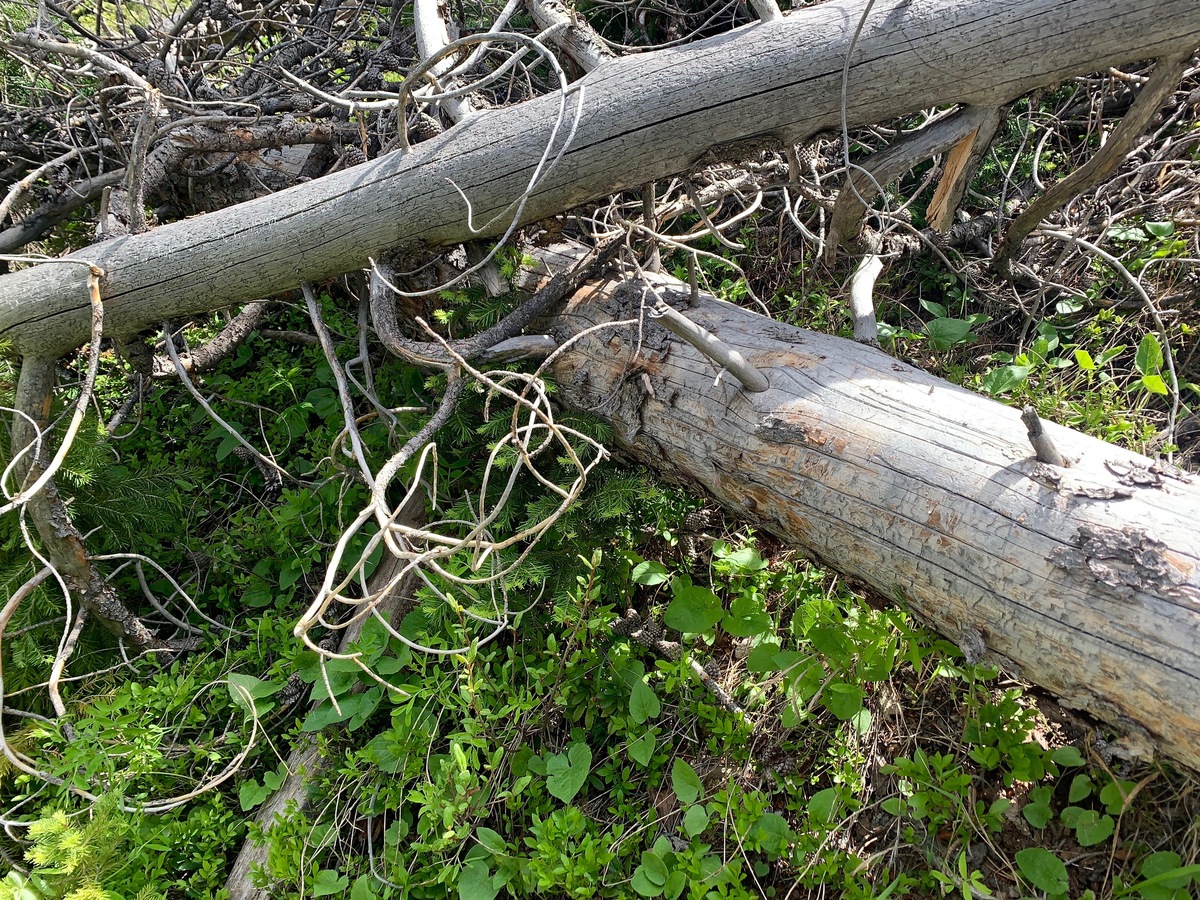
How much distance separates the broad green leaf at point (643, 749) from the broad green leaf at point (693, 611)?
0.30 metres

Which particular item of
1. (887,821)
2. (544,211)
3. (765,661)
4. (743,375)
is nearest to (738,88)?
(544,211)

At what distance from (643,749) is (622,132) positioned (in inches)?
64.8

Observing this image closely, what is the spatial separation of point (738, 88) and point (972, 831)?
1924mm

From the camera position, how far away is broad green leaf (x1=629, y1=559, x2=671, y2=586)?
203 cm

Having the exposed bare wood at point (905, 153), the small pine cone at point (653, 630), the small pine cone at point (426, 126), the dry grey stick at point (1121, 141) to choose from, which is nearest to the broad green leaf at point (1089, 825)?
the small pine cone at point (653, 630)

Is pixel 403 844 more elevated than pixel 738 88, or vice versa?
pixel 738 88

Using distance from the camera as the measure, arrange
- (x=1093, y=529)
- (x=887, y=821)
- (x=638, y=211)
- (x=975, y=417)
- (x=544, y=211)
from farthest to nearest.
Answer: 1. (x=638, y=211)
2. (x=544, y=211)
3. (x=887, y=821)
4. (x=975, y=417)
5. (x=1093, y=529)

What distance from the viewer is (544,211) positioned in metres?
2.02

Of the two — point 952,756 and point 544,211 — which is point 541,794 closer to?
point 952,756

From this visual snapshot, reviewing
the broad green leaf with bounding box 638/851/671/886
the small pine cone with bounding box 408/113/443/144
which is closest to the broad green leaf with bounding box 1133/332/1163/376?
the broad green leaf with bounding box 638/851/671/886

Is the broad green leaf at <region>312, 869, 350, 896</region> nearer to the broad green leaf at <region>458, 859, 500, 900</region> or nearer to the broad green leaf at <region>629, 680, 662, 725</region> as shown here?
the broad green leaf at <region>458, 859, 500, 900</region>

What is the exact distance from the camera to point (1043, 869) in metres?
1.50

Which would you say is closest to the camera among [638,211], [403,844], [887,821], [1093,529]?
[1093,529]

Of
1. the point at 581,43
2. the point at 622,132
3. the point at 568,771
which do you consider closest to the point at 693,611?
the point at 568,771
